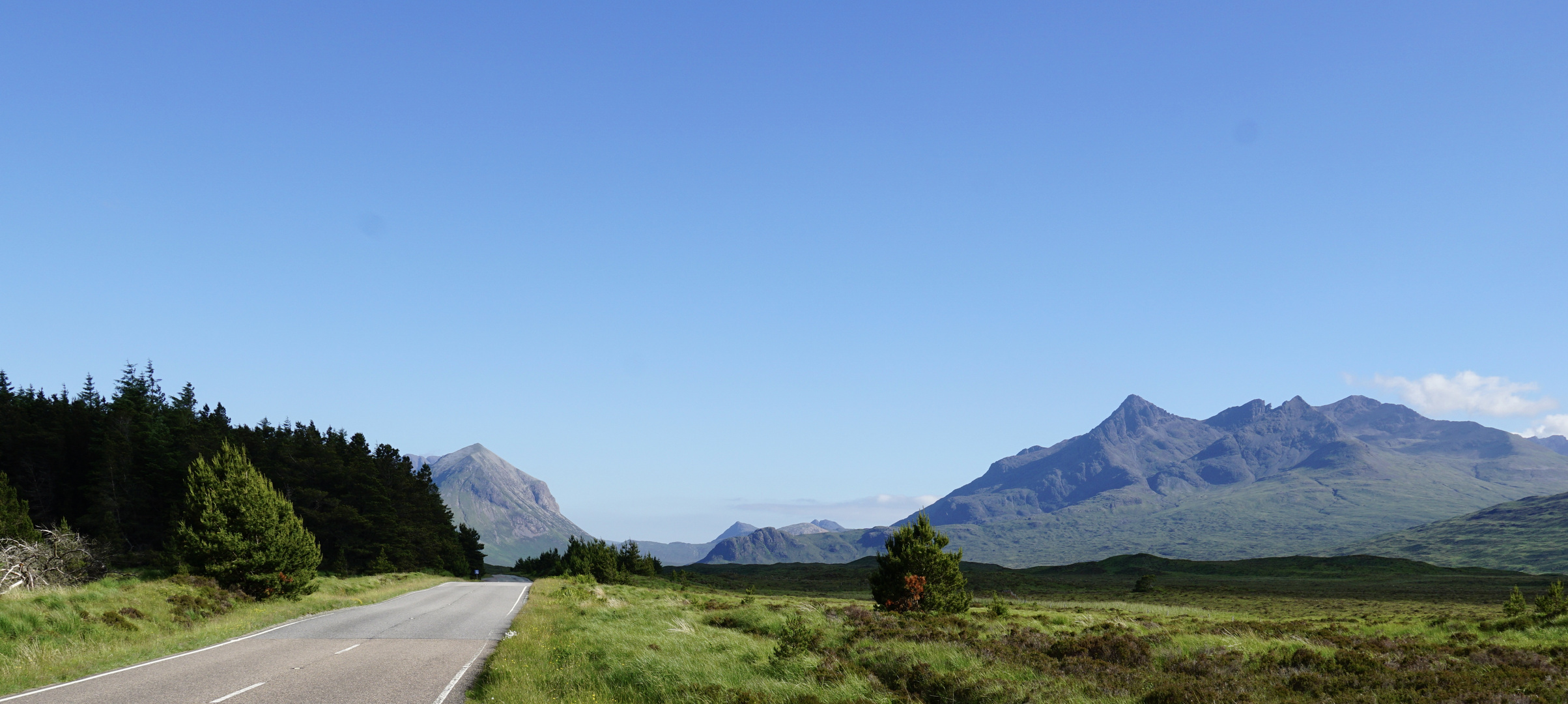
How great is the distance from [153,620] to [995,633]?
89.6ft

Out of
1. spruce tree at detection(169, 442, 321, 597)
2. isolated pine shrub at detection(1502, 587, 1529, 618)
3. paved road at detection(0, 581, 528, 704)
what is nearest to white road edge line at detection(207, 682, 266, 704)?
paved road at detection(0, 581, 528, 704)

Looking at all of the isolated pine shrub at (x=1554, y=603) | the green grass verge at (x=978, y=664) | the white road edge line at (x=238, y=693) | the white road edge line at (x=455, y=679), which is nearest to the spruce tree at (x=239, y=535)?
the green grass verge at (x=978, y=664)

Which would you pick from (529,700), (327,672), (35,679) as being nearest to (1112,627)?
(529,700)

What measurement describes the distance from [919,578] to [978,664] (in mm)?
21201

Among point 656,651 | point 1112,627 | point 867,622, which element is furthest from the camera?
point 1112,627

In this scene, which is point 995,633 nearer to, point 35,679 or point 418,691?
point 418,691

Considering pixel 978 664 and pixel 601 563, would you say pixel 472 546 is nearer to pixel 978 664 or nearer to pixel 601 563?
pixel 601 563

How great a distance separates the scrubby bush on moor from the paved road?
129 feet

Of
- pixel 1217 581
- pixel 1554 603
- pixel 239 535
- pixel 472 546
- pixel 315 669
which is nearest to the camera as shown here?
pixel 315 669

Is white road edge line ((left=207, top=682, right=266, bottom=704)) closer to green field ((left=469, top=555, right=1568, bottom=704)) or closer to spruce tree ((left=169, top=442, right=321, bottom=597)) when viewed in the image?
green field ((left=469, top=555, right=1568, bottom=704))

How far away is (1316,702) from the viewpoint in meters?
13.2

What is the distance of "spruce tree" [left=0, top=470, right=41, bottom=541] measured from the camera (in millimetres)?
44031

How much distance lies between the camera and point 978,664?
16953mm

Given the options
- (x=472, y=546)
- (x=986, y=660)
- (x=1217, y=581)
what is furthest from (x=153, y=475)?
(x=1217, y=581)
